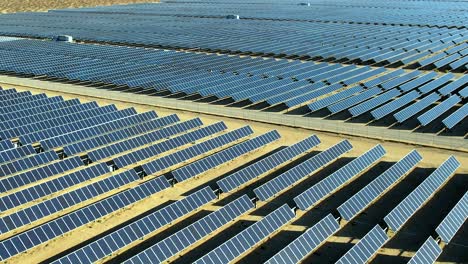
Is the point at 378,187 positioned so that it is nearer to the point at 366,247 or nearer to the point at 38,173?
the point at 366,247

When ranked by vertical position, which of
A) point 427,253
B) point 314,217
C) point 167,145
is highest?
point 167,145

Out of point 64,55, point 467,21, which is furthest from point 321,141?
point 467,21

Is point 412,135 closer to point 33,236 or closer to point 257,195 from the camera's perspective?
point 257,195

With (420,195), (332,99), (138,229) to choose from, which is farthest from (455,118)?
(138,229)

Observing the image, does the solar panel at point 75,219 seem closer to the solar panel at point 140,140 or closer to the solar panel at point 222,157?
the solar panel at point 222,157

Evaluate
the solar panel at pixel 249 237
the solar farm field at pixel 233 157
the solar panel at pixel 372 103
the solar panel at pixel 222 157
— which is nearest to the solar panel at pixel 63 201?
the solar farm field at pixel 233 157

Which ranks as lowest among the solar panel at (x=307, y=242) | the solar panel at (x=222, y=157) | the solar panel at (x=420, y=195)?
the solar panel at (x=420, y=195)
